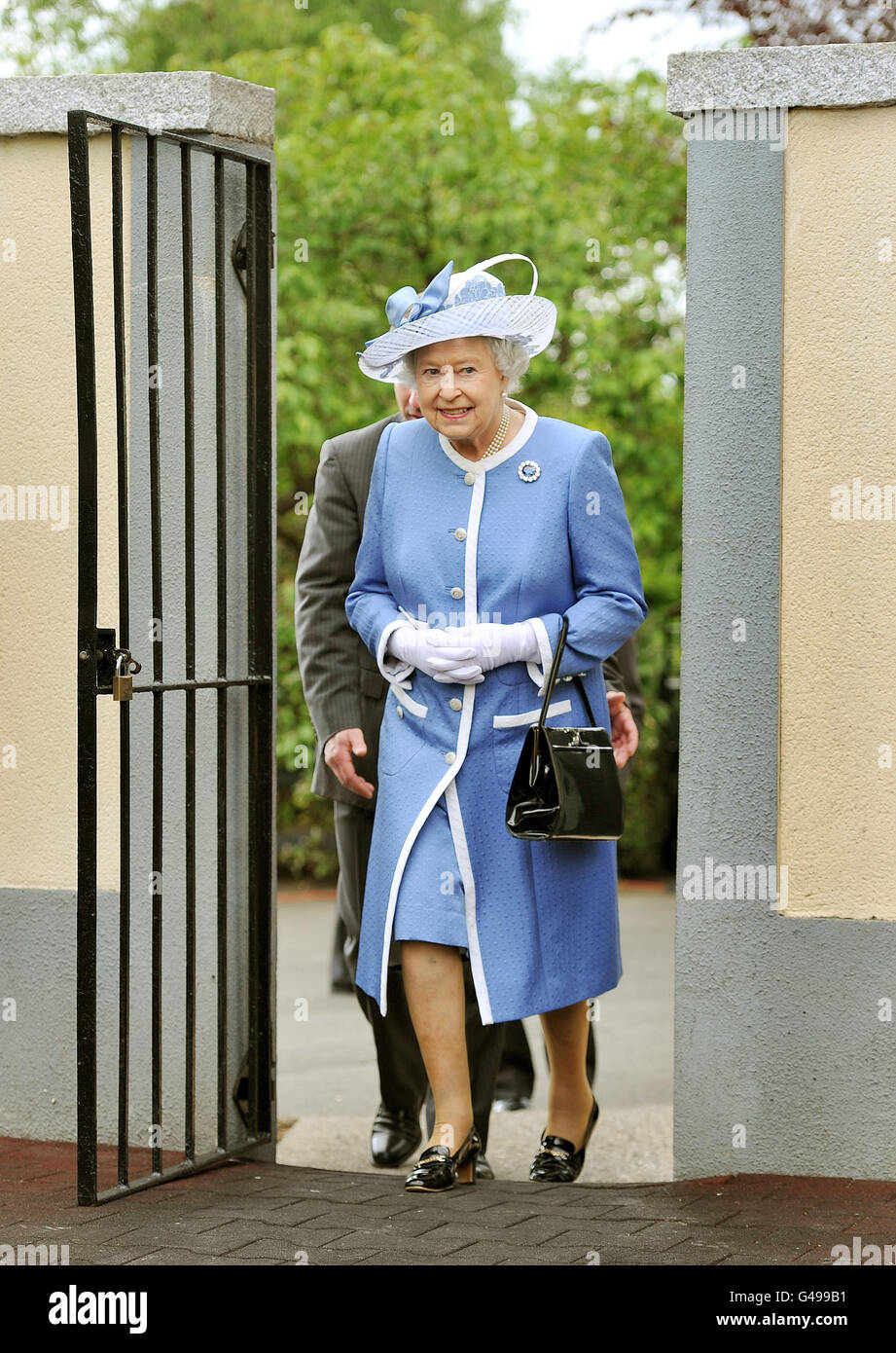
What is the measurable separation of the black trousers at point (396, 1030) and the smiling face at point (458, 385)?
1.30m

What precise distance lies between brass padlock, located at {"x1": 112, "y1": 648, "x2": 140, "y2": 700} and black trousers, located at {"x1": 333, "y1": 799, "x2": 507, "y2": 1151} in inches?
41.7

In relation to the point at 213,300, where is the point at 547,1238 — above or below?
below

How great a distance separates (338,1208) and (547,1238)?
1.83ft

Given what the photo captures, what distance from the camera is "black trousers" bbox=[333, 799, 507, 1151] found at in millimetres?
5633

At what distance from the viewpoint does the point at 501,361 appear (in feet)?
16.4

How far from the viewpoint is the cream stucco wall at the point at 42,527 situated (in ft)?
18.4

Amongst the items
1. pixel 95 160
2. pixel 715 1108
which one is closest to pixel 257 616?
pixel 95 160

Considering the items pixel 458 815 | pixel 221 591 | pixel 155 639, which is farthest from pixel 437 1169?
pixel 221 591

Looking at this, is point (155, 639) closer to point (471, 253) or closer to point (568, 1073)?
point (568, 1073)

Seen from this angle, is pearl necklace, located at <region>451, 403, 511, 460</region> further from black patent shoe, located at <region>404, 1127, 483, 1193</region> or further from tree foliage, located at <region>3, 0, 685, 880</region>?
tree foliage, located at <region>3, 0, 685, 880</region>

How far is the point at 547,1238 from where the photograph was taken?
4484 mm

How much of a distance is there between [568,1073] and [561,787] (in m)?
0.97
